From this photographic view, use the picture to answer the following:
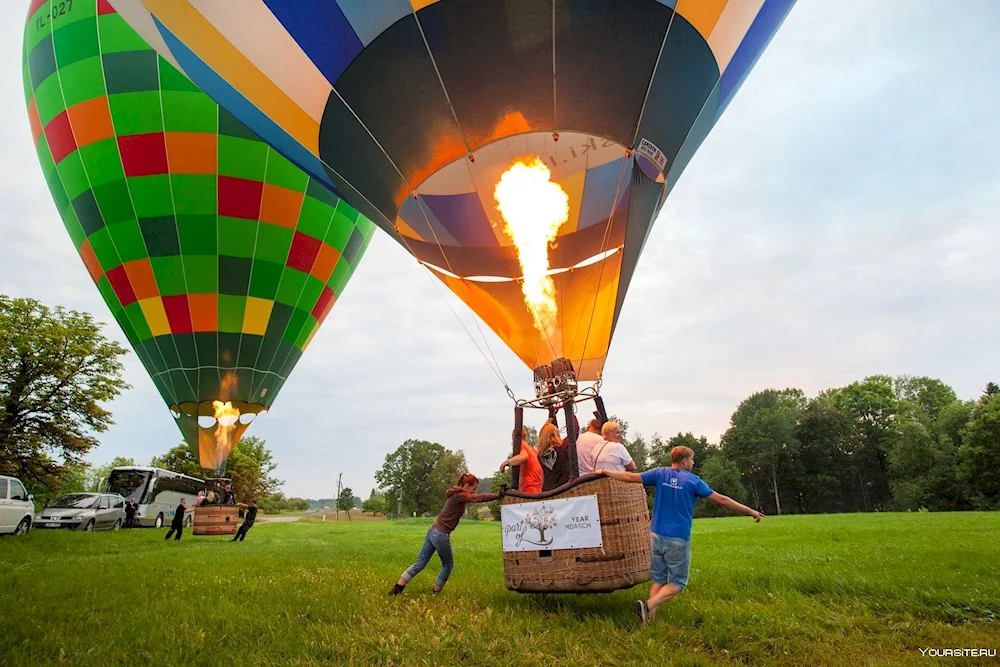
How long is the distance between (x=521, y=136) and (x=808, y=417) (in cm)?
5631

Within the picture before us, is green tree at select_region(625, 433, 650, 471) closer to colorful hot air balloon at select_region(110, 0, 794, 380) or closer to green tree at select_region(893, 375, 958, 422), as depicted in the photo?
green tree at select_region(893, 375, 958, 422)

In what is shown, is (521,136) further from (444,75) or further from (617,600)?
(617,600)

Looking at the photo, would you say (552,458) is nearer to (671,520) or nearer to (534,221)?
(671,520)

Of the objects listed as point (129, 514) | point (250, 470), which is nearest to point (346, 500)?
point (250, 470)

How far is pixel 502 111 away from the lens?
18.8 feet

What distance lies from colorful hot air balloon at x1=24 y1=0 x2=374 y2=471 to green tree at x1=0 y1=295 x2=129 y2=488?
28.3 ft

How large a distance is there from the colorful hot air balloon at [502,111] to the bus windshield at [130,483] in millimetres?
21375

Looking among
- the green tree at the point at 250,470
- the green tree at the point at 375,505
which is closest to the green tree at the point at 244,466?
the green tree at the point at 250,470

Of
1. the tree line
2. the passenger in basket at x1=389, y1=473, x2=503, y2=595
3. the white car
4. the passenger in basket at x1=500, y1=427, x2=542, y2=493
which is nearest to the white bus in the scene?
the white car

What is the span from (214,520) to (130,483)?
1295 cm

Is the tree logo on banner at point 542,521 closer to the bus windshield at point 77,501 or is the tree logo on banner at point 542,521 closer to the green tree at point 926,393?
the bus windshield at point 77,501

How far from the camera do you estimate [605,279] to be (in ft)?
22.1

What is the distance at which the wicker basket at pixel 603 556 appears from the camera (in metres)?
3.90

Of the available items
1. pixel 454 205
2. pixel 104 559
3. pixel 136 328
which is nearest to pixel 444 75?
pixel 454 205
